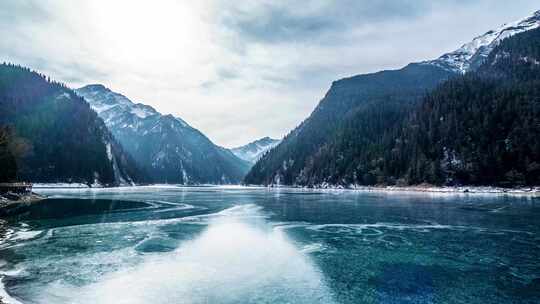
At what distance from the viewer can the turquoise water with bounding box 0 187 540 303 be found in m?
19.8

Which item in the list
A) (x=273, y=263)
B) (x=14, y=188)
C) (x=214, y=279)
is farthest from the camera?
(x=14, y=188)

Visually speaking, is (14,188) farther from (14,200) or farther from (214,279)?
(214,279)

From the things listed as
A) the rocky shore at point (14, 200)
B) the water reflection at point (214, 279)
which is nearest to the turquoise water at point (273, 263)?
the water reflection at point (214, 279)

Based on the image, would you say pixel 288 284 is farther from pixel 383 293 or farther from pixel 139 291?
pixel 139 291

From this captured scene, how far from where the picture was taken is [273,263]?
27.8 metres

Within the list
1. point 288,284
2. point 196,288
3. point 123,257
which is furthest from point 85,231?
point 288,284

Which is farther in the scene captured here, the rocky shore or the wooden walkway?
the wooden walkway

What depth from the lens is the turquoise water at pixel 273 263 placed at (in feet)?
65.1

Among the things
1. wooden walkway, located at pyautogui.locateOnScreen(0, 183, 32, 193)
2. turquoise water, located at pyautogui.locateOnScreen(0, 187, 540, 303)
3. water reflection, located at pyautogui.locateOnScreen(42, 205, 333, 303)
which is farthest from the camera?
wooden walkway, located at pyautogui.locateOnScreen(0, 183, 32, 193)

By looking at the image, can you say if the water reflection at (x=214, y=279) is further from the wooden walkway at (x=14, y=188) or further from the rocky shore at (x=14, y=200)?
the wooden walkway at (x=14, y=188)

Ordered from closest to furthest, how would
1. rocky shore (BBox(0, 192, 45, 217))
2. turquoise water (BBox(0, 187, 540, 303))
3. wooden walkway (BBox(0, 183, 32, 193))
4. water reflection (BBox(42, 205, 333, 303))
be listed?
water reflection (BBox(42, 205, 333, 303)) → turquoise water (BBox(0, 187, 540, 303)) → rocky shore (BBox(0, 192, 45, 217)) → wooden walkway (BBox(0, 183, 32, 193))

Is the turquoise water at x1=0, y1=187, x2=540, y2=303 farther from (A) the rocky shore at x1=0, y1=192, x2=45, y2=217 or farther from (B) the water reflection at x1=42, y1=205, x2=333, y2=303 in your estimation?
(A) the rocky shore at x1=0, y1=192, x2=45, y2=217

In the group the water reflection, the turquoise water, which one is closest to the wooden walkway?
the turquoise water

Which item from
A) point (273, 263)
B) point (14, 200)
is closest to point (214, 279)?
point (273, 263)
